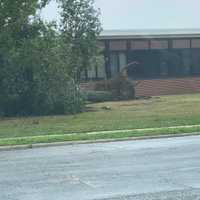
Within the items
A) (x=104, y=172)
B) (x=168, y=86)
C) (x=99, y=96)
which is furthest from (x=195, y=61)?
(x=104, y=172)

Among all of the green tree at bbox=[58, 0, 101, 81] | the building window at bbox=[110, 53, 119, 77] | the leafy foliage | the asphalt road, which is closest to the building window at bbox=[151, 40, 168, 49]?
the building window at bbox=[110, 53, 119, 77]

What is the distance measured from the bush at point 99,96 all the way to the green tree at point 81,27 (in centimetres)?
204

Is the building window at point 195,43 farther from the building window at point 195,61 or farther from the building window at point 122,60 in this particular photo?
the building window at point 122,60

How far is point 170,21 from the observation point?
40.8m

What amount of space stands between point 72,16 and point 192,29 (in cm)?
1300

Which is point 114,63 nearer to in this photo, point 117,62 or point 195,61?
point 117,62

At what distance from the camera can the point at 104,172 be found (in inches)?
438

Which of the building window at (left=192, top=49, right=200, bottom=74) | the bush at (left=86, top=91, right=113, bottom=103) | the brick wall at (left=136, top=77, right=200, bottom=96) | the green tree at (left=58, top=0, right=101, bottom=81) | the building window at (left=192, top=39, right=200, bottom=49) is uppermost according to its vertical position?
the green tree at (left=58, top=0, right=101, bottom=81)

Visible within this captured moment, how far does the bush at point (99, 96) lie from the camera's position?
3112cm

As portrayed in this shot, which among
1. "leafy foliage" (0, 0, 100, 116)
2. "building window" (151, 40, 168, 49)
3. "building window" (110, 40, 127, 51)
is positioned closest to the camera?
"leafy foliage" (0, 0, 100, 116)

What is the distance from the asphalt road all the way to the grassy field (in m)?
3.17

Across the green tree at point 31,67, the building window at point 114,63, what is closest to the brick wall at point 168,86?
the building window at point 114,63

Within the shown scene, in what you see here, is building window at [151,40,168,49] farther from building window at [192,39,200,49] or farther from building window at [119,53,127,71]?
building window at [192,39,200,49]

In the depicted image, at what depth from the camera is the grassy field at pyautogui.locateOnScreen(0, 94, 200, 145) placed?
18.9 m
